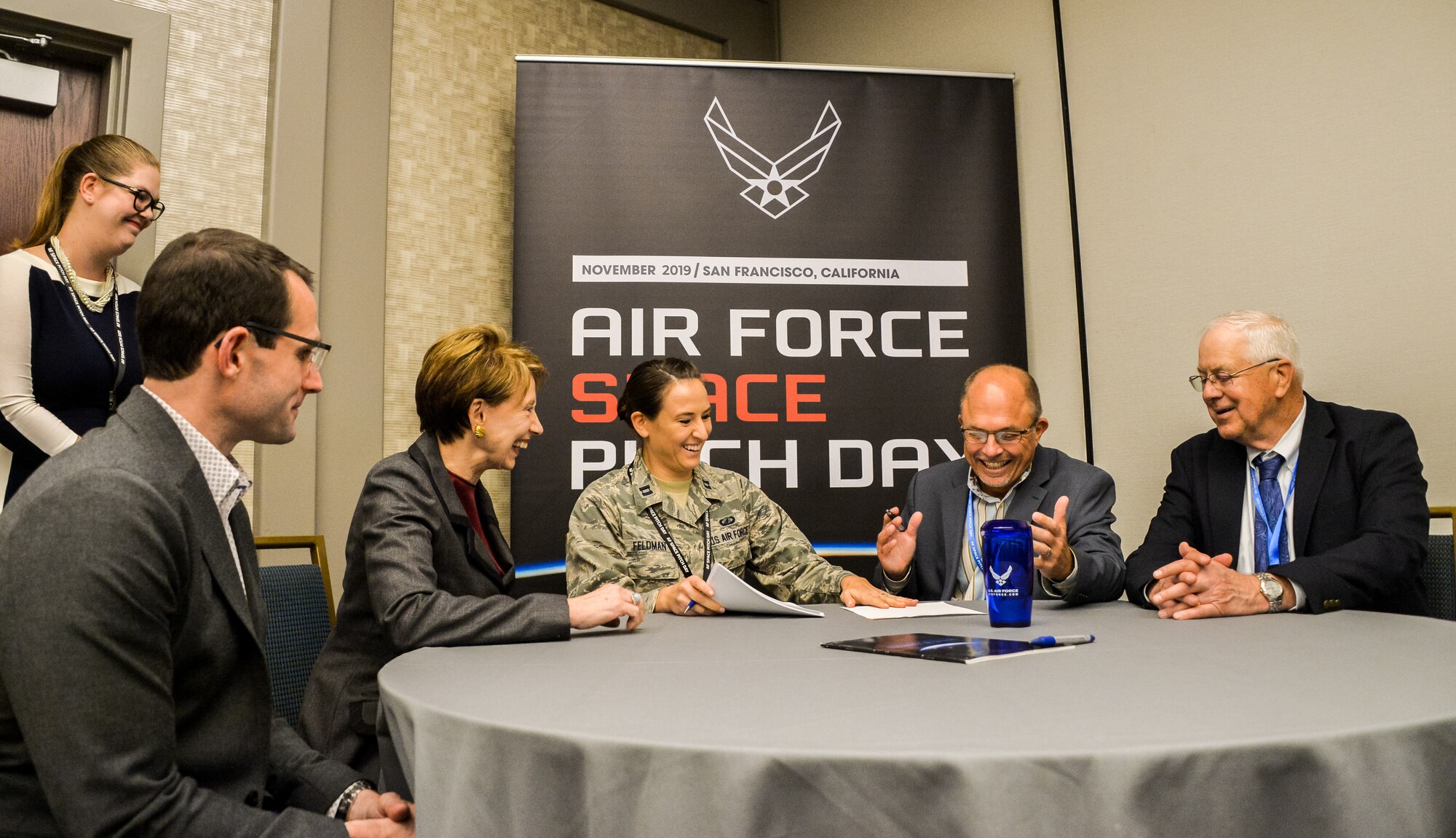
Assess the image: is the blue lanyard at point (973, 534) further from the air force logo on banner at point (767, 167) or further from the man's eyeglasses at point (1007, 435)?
the air force logo on banner at point (767, 167)

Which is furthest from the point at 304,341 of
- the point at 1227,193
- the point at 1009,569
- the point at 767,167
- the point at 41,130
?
the point at 1227,193

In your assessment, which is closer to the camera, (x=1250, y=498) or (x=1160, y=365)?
(x=1250, y=498)

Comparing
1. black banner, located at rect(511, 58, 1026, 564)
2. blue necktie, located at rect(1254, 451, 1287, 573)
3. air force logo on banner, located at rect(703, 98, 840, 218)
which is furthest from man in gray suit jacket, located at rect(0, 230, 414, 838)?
air force logo on banner, located at rect(703, 98, 840, 218)

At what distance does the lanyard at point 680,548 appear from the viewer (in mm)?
2516

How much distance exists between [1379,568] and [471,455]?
184cm

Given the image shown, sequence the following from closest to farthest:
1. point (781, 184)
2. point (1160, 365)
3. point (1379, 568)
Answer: point (1379, 568) < point (1160, 365) < point (781, 184)

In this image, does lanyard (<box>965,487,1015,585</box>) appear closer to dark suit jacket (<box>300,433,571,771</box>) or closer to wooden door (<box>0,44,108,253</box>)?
dark suit jacket (<box>300,433,571,771</box>)

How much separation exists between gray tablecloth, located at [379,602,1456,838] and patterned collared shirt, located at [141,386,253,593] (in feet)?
0.98

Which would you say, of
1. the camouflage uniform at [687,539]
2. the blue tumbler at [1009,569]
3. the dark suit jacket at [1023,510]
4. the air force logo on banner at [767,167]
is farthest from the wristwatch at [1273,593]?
the air force logo on banner at [767,167]

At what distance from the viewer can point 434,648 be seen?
1515 millimetres

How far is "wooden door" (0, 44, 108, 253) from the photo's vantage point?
2881 mm

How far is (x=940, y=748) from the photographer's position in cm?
84

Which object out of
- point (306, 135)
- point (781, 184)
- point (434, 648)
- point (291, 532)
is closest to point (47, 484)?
point (434, 648)

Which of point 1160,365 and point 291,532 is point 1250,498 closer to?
point 1160,365
